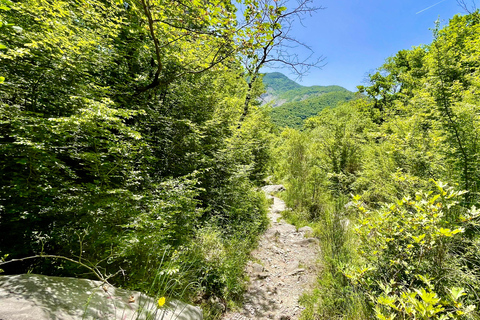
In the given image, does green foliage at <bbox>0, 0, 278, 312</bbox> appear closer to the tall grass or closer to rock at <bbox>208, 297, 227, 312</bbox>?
rock at <bbox>208, 297, 227, 312</bbox>

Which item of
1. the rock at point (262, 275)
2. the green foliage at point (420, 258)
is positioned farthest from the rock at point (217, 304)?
the green foliage at point (420, 258)

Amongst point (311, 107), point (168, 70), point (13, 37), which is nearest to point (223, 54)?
point (168, 70)

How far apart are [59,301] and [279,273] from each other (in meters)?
4.12

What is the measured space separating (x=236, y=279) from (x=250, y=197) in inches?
105

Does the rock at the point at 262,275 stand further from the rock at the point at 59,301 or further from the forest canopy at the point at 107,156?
the rock at the point at 59,301

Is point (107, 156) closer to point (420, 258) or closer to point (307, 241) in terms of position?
point (420, 258)

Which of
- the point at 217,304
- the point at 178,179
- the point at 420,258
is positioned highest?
the point at 178,179

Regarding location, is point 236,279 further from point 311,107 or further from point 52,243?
point 311,107

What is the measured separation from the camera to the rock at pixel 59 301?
1188 mm

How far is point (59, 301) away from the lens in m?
1.38

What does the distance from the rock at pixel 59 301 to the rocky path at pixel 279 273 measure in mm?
2071

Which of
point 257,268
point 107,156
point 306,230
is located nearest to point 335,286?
point 257,268

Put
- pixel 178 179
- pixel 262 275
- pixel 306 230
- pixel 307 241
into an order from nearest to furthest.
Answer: pixel 178 179
pixel 262 275
pixel 307 241
pixel 306 230

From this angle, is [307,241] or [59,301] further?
[307,241]
